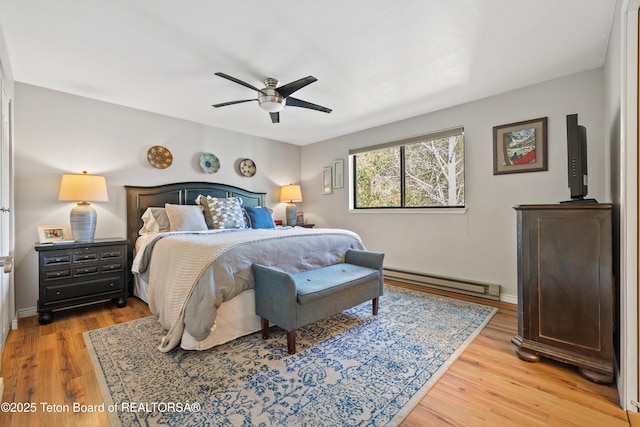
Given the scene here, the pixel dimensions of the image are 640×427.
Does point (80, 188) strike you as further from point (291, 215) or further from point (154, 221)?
point (291, 215)

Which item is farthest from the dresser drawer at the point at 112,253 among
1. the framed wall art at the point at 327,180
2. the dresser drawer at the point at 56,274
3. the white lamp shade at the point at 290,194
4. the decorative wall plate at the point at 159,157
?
the framed wall art at the point at 327,180

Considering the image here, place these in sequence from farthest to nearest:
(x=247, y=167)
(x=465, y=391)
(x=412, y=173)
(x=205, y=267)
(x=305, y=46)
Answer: (x=247, y=167) → (x=412, y=173) → (x=305, y=46) → (x=205, y=267) → (x=465, y=391)

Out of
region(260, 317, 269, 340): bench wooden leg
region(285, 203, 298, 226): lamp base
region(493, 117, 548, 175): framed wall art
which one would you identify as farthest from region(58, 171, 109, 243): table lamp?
region(493, 117, 548, 175): framed wall art

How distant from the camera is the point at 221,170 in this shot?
178 inches

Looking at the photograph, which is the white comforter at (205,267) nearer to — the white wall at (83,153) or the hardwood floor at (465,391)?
the hardwood floor at (465,391)

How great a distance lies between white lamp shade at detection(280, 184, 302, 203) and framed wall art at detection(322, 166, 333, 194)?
0.49 meters

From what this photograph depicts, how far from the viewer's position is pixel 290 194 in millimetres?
5168

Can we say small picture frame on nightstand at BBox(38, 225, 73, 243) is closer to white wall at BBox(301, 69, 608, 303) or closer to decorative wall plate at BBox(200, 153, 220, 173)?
decorative wall plate at BBox(200, 153, 220, 173)

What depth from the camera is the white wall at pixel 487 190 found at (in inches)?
110

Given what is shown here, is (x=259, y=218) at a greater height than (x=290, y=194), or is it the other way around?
(x=290, y=194)

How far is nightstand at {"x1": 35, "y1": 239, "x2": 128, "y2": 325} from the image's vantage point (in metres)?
2.68

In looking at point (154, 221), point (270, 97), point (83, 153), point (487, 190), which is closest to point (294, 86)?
point (270, 97)

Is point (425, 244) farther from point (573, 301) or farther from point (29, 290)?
point (29, 290)

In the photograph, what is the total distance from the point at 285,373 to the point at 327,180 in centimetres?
379
